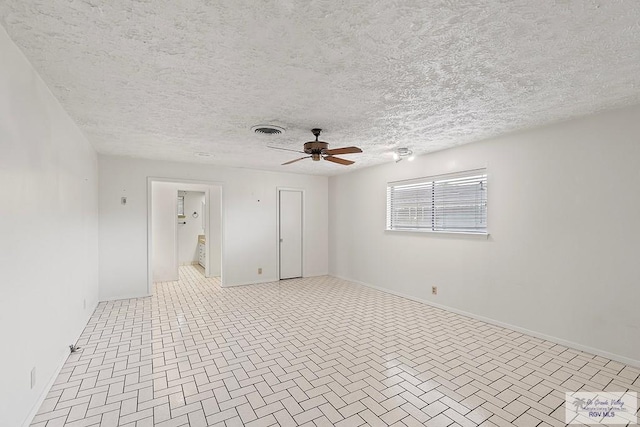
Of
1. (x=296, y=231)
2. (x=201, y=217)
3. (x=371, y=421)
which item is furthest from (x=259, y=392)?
(x=201, y=217)

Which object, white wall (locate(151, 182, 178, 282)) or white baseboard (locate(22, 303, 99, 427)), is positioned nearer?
Answer: white baseboard (locate(22, 303, 99, 427))

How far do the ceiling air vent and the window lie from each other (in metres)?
2.60

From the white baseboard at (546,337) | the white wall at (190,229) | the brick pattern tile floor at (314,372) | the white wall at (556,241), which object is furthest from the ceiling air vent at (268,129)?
the white wall at (190,229)

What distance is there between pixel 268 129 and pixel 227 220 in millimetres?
3138

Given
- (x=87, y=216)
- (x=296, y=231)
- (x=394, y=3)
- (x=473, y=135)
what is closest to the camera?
(x=394, y=3)

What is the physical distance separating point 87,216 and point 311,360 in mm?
3492

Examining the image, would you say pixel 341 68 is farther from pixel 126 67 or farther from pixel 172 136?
pixel 172 136

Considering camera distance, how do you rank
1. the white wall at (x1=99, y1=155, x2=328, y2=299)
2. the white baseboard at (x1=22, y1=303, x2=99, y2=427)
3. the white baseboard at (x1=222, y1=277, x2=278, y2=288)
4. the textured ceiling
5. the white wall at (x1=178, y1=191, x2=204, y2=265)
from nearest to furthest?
the textured ceiling < the white baseboard at (x1=22, y1=303, x2=99, y2=427) < the white wall at (x1=99, y1=155, x2=328, y2=299) < the white baseboard at (x1=222, y1=277, x2=278, y2=288) < the white wall at (x1=178, y1=191, x2=204, y2=265)

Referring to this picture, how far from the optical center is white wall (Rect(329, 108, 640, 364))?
2791mm

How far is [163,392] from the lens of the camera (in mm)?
2322

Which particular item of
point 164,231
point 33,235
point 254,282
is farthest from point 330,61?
point 164,231

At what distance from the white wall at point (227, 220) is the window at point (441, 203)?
86.4 inches

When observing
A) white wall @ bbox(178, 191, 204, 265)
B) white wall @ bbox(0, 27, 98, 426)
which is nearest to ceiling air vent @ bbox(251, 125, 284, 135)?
white wall @ bbox(0, 27, 98, 426)

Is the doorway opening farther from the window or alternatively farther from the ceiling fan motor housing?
the ceiling fan motor housing
